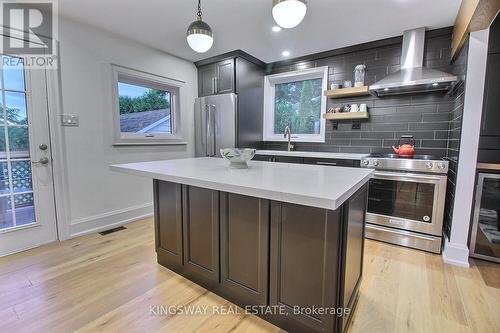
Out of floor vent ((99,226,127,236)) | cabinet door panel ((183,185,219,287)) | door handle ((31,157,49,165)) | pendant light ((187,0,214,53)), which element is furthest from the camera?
floor vent ((99,226,127,236))

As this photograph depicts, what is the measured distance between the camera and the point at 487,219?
216 centimetres

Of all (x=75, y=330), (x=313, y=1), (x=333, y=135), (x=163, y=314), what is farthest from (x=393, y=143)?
(x=75, y=330)

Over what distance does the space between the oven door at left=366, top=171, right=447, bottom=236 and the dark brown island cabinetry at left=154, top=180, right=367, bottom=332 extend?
1.24 metres

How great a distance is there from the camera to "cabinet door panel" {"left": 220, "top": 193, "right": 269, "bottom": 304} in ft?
4.56

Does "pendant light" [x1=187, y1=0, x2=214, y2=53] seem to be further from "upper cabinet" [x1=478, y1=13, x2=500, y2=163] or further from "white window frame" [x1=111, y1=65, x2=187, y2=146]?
"upper cabinet" [x1=478, y1=13, x2=500, y2=163]

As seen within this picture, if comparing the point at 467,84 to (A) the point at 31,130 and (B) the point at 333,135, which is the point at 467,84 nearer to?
(B) the point at 333,135

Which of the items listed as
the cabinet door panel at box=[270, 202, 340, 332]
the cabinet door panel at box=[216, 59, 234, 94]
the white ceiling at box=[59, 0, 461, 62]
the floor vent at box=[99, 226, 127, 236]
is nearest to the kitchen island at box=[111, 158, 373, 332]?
the cabinet door panel at box=[270, 202, 340, 332]

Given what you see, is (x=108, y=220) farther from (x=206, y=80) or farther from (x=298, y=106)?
(x=298, y=106)

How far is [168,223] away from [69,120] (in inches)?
69.0

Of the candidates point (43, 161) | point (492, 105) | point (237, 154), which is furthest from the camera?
point (43, 161)

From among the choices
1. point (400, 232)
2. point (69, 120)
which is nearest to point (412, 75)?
point (400, 232)

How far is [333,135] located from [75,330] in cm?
346

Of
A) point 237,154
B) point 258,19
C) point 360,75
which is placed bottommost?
point 237,154

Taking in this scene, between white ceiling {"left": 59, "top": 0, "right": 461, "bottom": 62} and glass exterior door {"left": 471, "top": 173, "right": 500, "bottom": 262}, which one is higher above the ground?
white ceiling {"left": 59, "top": 0, "right": 461, "bottom": 62}
